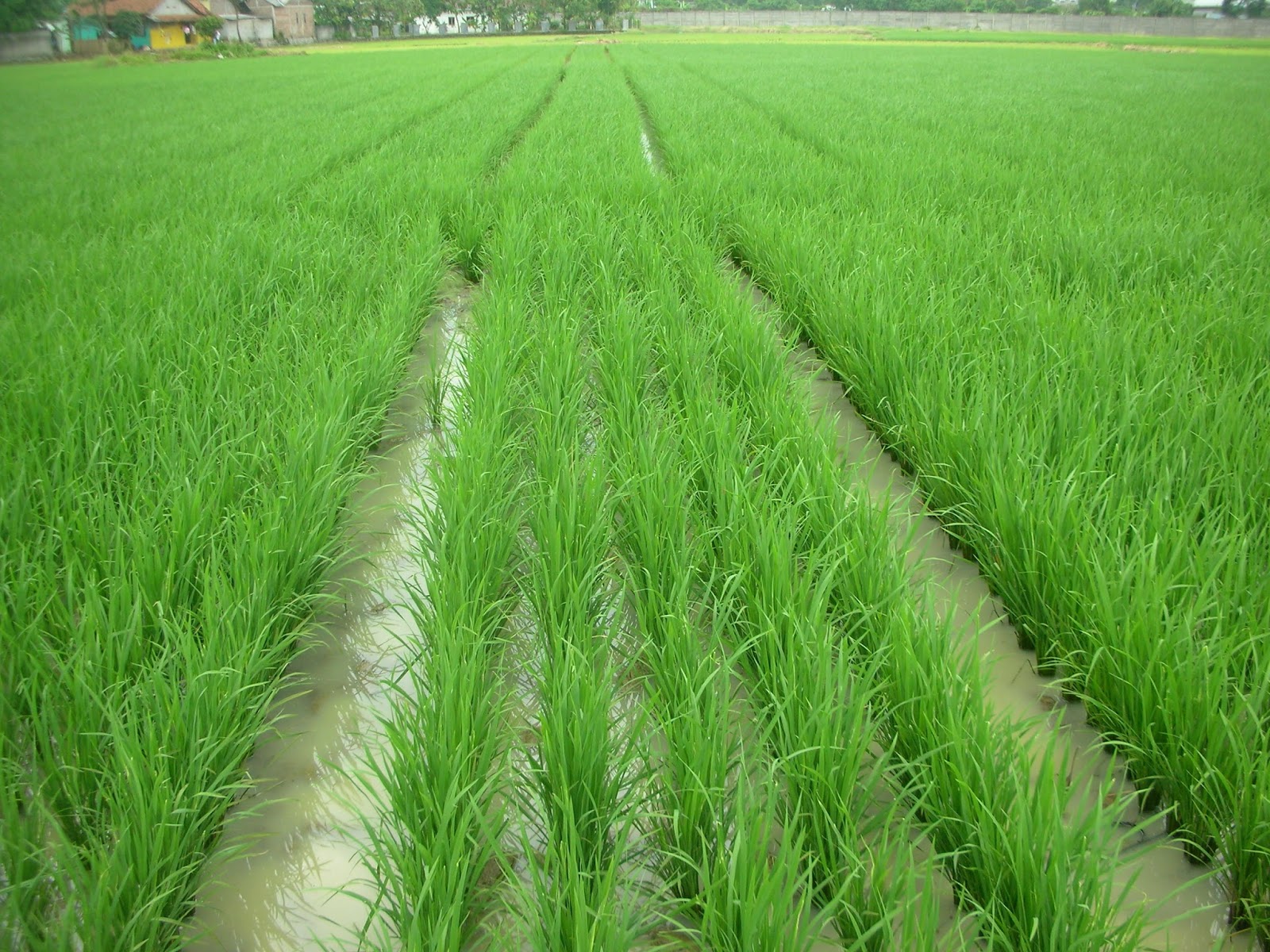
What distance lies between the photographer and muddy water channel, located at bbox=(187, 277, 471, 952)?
109 centimetres

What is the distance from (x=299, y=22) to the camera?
156ft

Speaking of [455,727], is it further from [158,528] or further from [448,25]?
[448,25]

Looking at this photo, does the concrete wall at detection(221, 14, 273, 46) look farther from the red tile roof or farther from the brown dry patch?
the brown dry patch

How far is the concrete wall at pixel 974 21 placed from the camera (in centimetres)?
4000

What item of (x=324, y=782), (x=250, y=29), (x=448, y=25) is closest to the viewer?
(x=324, y=782)

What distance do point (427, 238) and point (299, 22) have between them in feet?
177

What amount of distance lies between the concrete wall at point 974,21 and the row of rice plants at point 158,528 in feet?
165

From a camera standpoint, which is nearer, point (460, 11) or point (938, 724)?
point (938, 724)

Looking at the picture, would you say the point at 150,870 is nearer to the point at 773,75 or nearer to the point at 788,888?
the point at 788,888

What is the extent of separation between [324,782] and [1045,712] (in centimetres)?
127

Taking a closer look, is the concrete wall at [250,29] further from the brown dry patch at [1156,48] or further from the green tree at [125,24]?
the brown dry patch at [1156,48]

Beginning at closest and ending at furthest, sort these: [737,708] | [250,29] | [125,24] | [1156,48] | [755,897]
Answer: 1. [755,897]
2. [737,708]
3. [1156,48]
4. [125,24]
5. [250,29]

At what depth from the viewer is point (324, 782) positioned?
1.33m

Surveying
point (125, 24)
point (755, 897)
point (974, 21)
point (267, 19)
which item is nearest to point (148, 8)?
point (125, 24)
